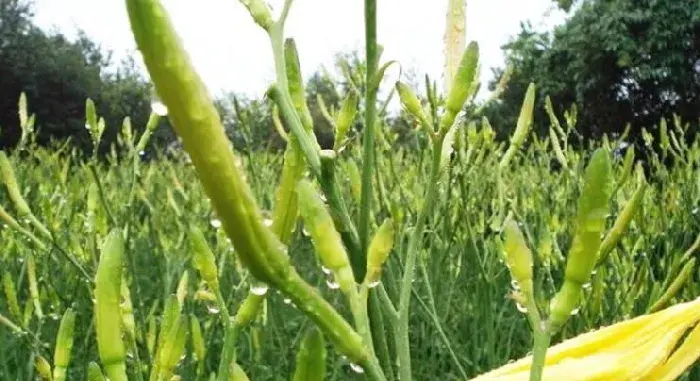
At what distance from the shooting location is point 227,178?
0.67 feet

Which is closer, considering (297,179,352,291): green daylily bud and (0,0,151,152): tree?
(297,179,352,291): green daylily bud

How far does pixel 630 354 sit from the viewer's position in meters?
0.34

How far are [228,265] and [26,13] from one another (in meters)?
17.2

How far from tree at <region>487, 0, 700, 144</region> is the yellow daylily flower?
12.0 metres

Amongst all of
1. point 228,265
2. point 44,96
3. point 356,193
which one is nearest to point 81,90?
point 44,96

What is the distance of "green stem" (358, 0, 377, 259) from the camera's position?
13.3 inches

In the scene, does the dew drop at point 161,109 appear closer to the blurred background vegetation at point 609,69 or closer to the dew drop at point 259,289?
the dew drop at point 259,289

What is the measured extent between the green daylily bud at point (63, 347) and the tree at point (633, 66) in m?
12.0

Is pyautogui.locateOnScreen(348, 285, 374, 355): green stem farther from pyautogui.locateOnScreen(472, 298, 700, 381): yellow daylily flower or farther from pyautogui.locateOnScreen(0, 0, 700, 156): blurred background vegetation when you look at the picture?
pyautogui.locateOnScreen(0, 0, 700, 156): blurred background vegetation

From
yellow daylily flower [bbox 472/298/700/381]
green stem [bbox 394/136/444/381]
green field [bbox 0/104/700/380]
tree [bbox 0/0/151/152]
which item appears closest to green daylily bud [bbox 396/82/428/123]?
green stem [bbox 394/136/444/381]

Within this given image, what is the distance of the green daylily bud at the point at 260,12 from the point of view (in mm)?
348

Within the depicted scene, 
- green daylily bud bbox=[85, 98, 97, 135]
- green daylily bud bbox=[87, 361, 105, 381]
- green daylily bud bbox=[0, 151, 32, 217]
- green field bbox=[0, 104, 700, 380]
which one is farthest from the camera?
green field bbox=[0, 104, 700, 380]

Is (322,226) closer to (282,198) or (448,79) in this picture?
(282,198)

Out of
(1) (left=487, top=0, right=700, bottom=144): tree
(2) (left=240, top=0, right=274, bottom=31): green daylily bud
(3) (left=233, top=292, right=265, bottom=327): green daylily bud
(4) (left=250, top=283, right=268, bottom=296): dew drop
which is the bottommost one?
(3) (left=233, top=292, right=265, bottom=327): green daylily bud
